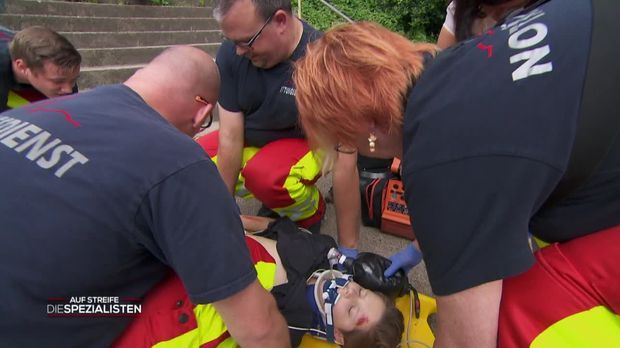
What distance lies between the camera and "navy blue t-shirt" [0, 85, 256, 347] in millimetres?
1241

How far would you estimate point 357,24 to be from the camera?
1.36 meters

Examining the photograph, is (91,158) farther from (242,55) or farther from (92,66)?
(92,66)

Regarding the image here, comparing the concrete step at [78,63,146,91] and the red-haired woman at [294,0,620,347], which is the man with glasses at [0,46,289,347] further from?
the concrete step at [78,63,146,91]

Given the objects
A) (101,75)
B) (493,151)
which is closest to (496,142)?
(493,151)

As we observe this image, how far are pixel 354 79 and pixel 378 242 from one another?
205cm

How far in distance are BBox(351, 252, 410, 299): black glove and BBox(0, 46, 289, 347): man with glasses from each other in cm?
99

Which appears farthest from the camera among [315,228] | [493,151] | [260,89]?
[315,228]

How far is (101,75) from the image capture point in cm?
534

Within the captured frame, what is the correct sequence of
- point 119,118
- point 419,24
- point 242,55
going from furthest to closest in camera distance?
1. point 419,24
2. point 242,55
3. point 119,118

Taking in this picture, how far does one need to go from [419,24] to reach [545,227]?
11837 millimetres

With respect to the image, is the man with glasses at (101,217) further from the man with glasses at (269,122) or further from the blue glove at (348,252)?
the man with glasses at (269,122)

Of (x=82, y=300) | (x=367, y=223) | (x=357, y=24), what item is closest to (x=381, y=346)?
(x=367, y=223)

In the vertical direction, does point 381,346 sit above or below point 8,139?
below

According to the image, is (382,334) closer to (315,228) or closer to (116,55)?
(315,228)
